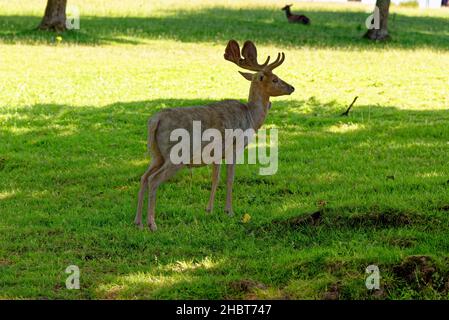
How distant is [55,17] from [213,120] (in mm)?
25014

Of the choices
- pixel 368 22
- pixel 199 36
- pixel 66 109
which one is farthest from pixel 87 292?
pixel 368 22

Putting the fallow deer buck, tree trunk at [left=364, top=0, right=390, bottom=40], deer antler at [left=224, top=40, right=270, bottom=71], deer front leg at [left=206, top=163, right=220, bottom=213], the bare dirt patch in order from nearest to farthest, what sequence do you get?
the bare dirt patch
the fallow deer buck
deer front leg at [left=206, top=163, right=220, bottom=213]
deer antler at [left=224, top=40, right=270, bottom=71]
tree trunk at [left=364, top=0, right=390, bottom=40]

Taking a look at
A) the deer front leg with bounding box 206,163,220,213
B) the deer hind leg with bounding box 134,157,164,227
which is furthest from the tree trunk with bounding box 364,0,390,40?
the deer hind leg with bounding box 134,157,164,227

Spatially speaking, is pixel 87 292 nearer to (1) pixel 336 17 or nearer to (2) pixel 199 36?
(2) pixel 199 36

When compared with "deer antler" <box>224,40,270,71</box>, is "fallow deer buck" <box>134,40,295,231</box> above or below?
below

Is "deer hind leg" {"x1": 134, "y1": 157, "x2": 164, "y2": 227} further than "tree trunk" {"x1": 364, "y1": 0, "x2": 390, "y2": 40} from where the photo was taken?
No

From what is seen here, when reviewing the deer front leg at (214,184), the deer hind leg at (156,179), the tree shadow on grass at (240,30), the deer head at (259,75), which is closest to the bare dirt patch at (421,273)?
the deer hind leg at (156,179)

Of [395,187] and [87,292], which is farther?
[395,187]

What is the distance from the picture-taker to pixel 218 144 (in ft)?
33.6

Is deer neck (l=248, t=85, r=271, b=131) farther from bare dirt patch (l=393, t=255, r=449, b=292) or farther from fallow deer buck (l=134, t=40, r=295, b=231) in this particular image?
bare dirt patch (l=393, t=255, r=449, b=292)

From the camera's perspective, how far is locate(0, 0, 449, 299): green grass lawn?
8148mm

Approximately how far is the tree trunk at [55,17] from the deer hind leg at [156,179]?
25.0 meters
